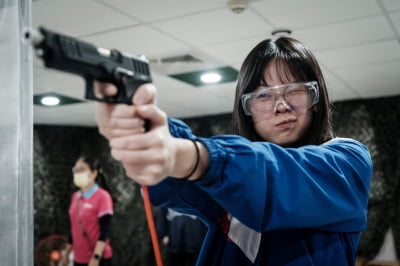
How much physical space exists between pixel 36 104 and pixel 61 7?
2.76 meters

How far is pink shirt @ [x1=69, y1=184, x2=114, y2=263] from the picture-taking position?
13.5 feet

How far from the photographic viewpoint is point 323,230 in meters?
0.99

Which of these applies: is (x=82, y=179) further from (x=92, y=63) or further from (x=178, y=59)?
(x=92, y=63)

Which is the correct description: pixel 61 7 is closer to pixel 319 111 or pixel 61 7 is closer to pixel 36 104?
pixel 319 111

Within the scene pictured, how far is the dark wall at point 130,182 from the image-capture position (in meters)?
5.56

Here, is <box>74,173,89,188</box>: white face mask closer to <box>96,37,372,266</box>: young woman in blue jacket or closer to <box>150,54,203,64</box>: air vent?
<box>150,54,203,64</box>: air vent

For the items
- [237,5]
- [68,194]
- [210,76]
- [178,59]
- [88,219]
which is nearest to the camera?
[237,5]

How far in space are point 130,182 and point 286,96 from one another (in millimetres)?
6018

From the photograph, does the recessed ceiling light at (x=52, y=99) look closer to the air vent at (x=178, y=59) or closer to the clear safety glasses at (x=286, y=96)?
the air vent at (x=178, y=59)

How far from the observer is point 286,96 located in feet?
3.73

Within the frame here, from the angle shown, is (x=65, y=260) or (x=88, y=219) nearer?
(x=88, y=219)

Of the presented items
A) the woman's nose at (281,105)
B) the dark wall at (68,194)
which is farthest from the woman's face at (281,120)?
the dark wall at (68,194)

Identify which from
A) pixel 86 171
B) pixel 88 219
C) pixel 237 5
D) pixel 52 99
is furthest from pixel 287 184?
pixel 52 99

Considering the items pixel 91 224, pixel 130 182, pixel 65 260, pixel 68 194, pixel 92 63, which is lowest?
pixel 65 260
